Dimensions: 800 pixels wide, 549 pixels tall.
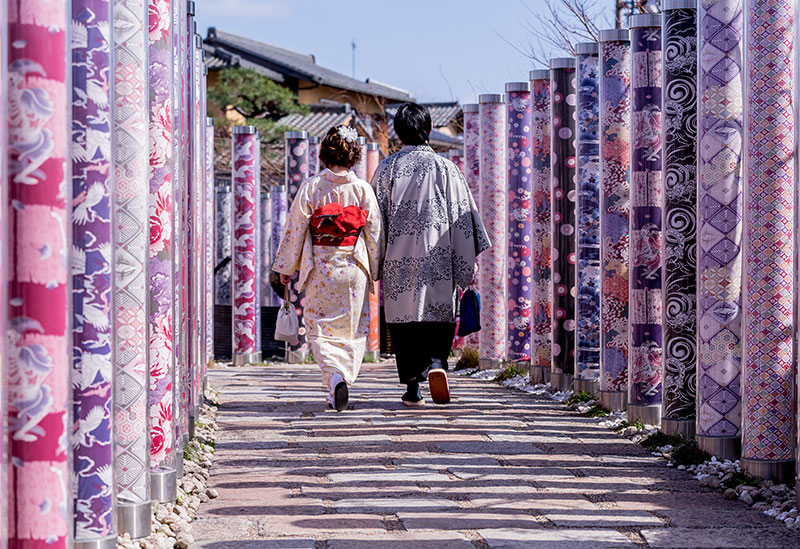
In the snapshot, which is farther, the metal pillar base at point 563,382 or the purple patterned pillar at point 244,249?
the purple patterned pillar at point 244,249

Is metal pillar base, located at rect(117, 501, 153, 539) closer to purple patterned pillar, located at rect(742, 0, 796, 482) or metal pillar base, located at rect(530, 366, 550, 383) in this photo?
purple patterned pillar, located at rect(742, 0, 796, 482)

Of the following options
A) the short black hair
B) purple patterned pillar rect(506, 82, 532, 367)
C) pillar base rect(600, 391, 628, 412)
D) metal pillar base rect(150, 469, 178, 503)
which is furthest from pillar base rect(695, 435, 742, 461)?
purple patterned pillar rect(506, 82, 532, 367)

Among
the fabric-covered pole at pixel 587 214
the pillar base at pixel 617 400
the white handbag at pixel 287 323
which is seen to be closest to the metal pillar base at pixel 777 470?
the pillar base at pixel 617 400

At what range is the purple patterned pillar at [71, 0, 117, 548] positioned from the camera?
11.7ft

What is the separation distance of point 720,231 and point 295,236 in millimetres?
2945

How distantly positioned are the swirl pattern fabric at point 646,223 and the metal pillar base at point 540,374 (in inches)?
98.3

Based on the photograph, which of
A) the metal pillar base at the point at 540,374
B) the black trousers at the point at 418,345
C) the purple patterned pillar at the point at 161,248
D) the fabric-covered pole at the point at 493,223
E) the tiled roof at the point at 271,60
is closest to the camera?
the purple patterned pillar at the point at 161,248

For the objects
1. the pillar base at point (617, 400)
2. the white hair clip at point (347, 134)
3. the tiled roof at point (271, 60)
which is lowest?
the pillar base at point (617, 400)

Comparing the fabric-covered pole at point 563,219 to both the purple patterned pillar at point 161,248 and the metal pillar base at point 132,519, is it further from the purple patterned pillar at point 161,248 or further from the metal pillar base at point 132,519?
the metal pillar base at point 132,519

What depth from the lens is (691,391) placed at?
6402 millimetres

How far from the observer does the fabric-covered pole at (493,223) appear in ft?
36.6

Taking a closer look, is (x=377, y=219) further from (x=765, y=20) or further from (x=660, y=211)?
(x=765, y=20)

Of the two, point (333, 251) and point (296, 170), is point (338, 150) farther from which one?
point (296, 170)

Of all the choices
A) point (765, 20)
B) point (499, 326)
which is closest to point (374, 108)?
point (499, 326)
